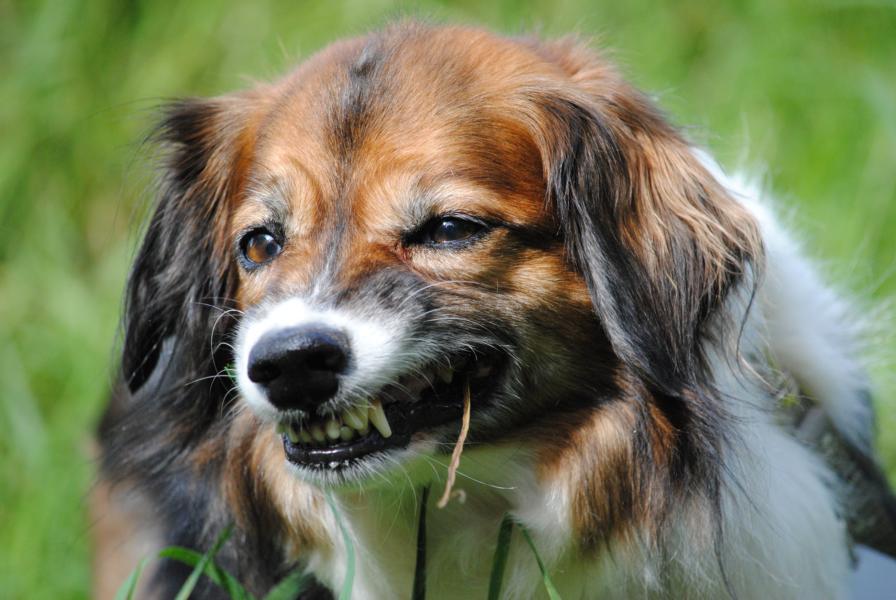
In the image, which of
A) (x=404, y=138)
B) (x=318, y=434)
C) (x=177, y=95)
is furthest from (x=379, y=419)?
(x=177, y=95)

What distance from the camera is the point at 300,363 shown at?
227 cm

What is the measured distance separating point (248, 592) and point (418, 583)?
1.62 ft

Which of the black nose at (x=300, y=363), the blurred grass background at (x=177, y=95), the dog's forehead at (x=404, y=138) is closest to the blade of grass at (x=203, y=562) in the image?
the black nose at (x=300, y=363)

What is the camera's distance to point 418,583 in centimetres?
270

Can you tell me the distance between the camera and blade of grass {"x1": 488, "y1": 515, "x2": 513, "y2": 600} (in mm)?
2570

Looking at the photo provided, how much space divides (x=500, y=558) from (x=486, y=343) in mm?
516

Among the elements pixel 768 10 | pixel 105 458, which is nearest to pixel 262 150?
pixel 105 458

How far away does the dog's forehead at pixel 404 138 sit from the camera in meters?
2.48

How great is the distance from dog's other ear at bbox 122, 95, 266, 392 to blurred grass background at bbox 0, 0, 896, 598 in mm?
1415

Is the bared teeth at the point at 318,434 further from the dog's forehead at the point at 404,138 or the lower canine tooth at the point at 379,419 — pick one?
the dog's forehead at the point at 404,138

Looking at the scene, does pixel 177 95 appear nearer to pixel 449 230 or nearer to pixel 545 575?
pixel 449 230

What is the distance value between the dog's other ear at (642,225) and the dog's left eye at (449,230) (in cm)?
22

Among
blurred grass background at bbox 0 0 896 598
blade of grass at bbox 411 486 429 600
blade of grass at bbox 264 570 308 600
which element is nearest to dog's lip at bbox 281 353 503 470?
blade of grass at bbox 411 486 429 600

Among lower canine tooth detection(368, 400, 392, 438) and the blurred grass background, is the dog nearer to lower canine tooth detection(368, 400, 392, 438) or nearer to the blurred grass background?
lower canine tooth detection(368, 400, 392, 438)
